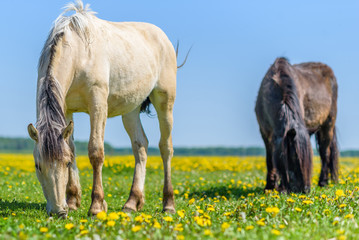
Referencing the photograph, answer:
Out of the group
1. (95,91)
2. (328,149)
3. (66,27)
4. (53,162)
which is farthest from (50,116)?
(328,149)

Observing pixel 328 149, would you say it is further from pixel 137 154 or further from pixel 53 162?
pixel 53 162

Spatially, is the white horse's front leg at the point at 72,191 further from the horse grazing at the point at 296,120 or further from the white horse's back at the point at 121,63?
the horse grazing at the point at 296,120

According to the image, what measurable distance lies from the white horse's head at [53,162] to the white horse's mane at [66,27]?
1.11m

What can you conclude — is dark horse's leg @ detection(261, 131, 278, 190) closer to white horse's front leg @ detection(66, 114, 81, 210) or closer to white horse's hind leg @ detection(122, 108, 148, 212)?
white horse's hind leg @ detection(122, 108, 148, 212)

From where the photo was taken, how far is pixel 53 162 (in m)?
4.87

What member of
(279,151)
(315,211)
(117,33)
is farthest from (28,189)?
(315,211)

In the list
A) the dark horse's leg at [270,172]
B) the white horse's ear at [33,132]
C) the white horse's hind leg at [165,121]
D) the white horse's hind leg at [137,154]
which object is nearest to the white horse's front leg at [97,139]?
the white horse's ear at [33,132]

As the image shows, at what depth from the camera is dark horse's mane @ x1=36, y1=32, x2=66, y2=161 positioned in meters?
4.88

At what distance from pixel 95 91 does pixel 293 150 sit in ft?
12.9

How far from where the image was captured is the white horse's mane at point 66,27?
227 inches

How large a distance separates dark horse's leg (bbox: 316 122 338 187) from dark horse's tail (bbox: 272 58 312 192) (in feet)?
10.4

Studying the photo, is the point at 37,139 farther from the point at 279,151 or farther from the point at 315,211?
the point at 279,151

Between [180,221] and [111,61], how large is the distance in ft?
8.75

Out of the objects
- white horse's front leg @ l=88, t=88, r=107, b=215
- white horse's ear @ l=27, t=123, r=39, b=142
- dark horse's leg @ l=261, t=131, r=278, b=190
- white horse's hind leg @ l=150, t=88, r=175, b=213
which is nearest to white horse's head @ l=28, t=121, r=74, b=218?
white horse's ear @ l=27, t=123, r=39, b=142
